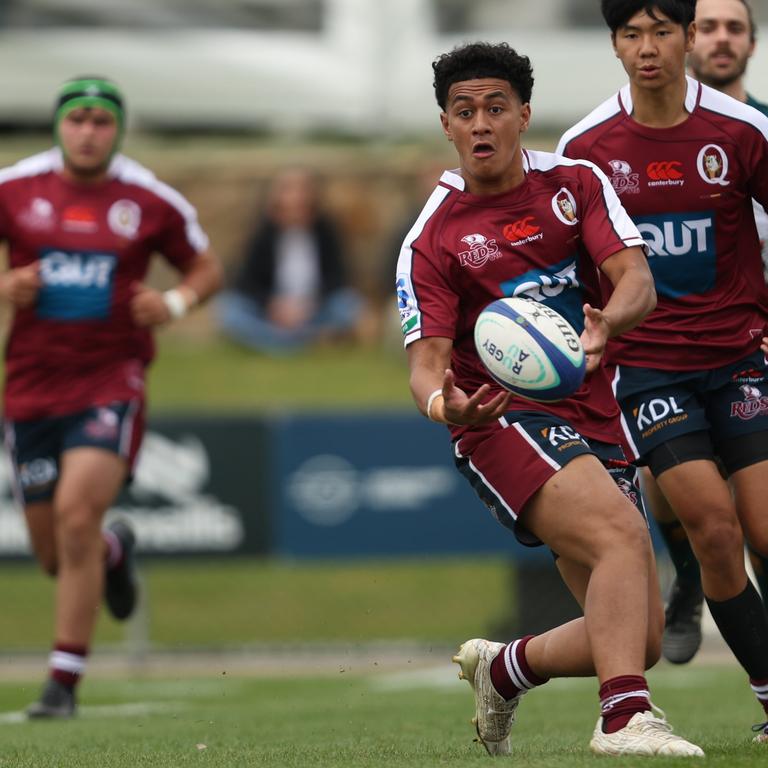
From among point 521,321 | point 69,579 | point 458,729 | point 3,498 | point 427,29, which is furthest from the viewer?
point 427,29

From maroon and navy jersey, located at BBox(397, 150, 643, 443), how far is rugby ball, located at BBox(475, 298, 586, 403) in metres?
0.33

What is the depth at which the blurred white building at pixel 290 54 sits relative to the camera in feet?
60.0

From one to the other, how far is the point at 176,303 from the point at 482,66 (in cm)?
376

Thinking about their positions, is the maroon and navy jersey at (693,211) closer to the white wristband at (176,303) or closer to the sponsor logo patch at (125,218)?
the white wristband at (176,303)

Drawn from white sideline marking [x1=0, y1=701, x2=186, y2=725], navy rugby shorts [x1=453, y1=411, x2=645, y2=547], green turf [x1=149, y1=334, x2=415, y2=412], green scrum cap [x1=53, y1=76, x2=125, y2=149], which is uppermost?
green scrum cap [x1=53, y1=76, x2=125, y2=149]

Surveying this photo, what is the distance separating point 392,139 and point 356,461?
691 centimetres

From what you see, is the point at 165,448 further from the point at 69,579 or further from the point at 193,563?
the point at 69,579

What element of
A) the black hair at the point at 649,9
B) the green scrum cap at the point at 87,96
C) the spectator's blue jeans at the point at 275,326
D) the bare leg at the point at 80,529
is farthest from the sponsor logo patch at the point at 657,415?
the spectator's blue jeans at the point at 275,326

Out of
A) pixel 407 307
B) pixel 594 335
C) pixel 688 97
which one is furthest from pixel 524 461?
pixel 688 97

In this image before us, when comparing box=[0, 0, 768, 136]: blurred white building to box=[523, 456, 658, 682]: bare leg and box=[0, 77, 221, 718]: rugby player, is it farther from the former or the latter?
box=[523, 456, 658, 682]: bare leg

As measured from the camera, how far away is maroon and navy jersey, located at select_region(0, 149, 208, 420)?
9.30 metres

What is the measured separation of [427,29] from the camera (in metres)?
18.3

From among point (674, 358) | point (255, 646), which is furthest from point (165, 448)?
point (674, 358)

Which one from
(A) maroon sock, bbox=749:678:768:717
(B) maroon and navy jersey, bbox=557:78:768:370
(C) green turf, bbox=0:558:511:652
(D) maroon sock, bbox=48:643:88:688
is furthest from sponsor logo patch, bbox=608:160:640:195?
(C) green turf, bbox=0:558:511:652
